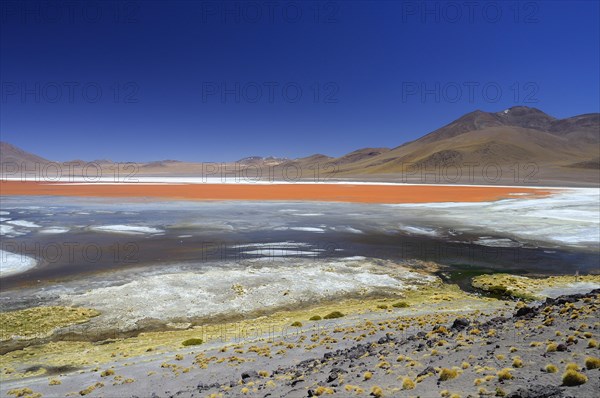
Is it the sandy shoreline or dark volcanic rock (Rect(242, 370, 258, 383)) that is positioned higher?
the sandy shoreline

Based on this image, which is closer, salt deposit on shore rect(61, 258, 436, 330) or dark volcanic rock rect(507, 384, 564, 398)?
dark volcanic rock rect(507, 384, 564, 398)

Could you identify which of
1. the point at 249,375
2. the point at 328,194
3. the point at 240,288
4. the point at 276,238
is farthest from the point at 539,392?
the point at 328,194

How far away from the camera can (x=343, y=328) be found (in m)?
11.2

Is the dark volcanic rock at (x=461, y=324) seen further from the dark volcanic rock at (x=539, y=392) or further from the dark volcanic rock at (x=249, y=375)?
the dark volcanic rock at (x=249, y=375)

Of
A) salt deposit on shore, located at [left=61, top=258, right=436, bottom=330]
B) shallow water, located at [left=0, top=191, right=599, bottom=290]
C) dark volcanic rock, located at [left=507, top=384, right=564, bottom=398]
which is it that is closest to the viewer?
dark volcanic rock, located at [left=507, top=384, right=564, bottom=398]

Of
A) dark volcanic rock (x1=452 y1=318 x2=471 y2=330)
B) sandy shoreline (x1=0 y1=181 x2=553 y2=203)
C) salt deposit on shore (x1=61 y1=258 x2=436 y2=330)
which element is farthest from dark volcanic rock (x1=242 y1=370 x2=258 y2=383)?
sandy shoreline (x1=0 y1=181 x2=553 y2=203)

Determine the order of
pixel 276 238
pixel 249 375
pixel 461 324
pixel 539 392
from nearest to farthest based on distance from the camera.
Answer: pixel 539 392 → pixel 249 375 → pixel 461 324 → pixel 276 238

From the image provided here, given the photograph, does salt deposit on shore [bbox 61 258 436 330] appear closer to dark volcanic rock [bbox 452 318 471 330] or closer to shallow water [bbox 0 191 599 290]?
shallow water [bbox 0 191 599 290]

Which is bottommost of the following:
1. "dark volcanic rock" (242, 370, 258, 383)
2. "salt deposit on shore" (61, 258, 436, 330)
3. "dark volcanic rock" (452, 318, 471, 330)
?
"salt deposit on shore" (61, 258, 436, 330)

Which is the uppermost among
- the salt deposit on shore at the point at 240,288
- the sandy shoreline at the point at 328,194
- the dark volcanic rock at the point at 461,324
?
the sandy shoreline at the point at 328,194

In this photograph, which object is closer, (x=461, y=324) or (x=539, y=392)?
(x=539, y=392)

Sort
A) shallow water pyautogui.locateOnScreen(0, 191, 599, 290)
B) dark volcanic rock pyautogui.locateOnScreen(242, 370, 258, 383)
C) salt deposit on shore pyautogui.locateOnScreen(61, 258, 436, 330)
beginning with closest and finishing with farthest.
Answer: dark volcanic rock pyautogui.locateOnScreen(242, 370, 258, 383) → salt deposit on shore pyautogui.locateOnScreen(61, 258, 436, 330) → shallow water pyautogui.locateOnScreen(0, 191, 599, 290)

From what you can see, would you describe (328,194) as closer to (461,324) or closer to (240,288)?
(240,288)

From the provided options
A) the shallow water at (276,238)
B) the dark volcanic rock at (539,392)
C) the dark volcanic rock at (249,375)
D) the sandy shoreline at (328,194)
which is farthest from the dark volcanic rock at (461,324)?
the sandy shoreline at (328,194)
